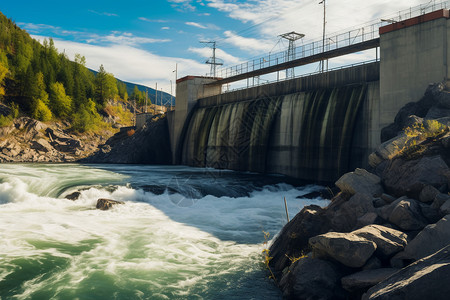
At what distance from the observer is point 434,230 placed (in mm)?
6332

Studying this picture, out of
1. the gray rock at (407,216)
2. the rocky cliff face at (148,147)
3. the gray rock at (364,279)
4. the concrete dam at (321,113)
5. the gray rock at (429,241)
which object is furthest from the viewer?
the rocky cliff face at (148,147)

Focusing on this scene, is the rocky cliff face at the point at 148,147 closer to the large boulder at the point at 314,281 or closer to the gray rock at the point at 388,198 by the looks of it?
the gray rock at the point at 388,198

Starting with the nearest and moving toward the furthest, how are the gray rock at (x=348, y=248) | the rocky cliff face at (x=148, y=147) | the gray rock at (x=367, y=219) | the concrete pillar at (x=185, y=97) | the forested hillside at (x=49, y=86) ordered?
the gray rock at (x=348, y=248), the gray rock at (x=367, y=219), the concrete pillar at (x=185, y=97), the rocky cliff face at (x=148, y=147), the forested hillside at (x=49, y=86)

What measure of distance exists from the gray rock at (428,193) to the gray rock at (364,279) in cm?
273

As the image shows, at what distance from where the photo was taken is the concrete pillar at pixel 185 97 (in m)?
41.1

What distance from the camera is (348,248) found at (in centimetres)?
654

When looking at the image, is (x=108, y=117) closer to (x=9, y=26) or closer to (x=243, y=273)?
(x=9, y=26)

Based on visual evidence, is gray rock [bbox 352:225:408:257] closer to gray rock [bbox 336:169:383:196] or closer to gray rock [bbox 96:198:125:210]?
gray rock [bbox 336:169:383:196]

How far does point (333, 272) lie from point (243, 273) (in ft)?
9.12

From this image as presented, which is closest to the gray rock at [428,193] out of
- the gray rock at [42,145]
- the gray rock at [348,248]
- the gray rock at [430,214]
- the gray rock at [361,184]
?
the gray rock at [430,214]

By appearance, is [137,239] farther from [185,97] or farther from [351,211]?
[185,97]

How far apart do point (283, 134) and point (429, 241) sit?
22165 millimetres

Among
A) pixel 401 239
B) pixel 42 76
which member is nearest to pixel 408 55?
pixel 401 239

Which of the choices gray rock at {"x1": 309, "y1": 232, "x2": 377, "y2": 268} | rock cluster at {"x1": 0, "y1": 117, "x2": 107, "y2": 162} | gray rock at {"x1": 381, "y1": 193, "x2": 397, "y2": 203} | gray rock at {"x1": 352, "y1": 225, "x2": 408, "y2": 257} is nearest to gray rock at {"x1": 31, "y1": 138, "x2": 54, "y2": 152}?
rock cluster at {"x1": 0, "y1": 117, "x2": 107, "y2": 162}
